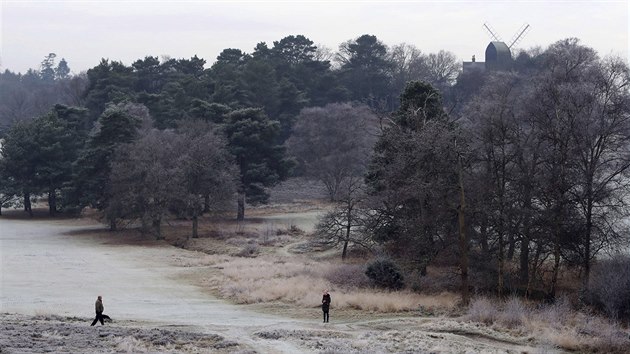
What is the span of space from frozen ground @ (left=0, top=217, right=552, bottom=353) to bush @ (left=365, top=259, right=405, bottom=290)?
784 centimetres

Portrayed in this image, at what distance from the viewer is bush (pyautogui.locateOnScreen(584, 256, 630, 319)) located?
32.3 m

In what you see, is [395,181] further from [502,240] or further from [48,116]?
[48,116]

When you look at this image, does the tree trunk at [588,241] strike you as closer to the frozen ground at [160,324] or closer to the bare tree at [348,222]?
the frozen ground at [160,324]

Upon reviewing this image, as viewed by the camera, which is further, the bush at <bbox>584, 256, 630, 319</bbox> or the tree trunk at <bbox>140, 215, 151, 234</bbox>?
the tree trunk at <bbox>140, 215, 151, 234</bbox>

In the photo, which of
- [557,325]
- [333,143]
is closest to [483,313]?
[557,325]

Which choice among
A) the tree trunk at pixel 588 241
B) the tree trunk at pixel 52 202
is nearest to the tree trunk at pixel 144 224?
the tree trunk at pixel 52 202

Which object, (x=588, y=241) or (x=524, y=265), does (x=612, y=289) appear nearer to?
(x=588, y=241)

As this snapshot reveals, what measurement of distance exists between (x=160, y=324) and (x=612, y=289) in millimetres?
19235

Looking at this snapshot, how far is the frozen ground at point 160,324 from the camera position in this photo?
2356 cm

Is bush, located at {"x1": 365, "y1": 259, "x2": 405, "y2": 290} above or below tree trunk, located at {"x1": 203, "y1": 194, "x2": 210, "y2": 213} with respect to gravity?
below

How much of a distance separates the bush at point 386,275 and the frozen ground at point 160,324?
25.7 feet

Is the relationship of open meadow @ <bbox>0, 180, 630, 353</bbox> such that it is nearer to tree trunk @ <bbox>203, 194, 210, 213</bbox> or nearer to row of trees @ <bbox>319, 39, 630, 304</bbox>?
row of trees @ <bbox>319, 39, 630, 304</bbox>

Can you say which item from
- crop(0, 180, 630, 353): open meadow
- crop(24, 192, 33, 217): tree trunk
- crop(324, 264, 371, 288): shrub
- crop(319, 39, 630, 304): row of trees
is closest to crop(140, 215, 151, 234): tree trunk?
crop(0, 180, 630, 353): open meadow

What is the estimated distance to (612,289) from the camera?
107ft
